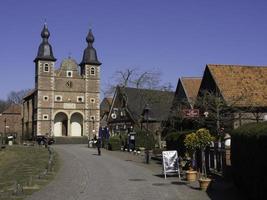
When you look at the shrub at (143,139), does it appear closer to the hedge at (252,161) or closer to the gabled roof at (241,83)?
the gabled roof at (241,83)

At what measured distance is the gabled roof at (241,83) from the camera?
116 feet

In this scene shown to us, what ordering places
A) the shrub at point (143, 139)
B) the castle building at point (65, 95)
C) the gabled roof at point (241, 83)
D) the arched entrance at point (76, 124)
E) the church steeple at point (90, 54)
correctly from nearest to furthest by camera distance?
the gabled roof at point (241, 83), the shrub at point (143, 139), the castle building at point (65, 95), the arched entrance at point (76, 124), the church steeple at point (90, 54)

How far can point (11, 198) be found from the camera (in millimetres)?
14125

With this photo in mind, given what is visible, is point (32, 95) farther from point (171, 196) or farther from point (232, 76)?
point (171, 196)

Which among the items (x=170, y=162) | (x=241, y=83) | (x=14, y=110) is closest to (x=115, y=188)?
(x=170, y=162)

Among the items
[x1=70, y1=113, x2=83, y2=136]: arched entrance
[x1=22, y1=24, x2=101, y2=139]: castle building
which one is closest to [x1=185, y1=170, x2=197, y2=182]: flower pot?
[x1=22, y1=24, x2=101, y2=139]: castle building

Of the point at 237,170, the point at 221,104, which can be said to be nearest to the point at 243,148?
the point at 237,170

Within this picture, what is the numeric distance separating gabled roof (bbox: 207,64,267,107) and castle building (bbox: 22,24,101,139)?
46194 millimetres

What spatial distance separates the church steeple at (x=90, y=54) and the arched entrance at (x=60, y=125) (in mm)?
10582

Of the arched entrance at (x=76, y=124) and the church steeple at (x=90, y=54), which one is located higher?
the church steeple at (x=90, y=54)

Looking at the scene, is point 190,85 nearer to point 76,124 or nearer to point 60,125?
point 76,124

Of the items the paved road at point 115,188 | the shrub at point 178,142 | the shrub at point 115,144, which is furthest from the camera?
the shrub at point 115,144

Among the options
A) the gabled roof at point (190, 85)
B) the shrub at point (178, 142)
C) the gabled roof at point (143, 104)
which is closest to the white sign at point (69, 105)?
the gabled roof at point (143, 104)

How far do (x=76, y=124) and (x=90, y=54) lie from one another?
44.1 ft
